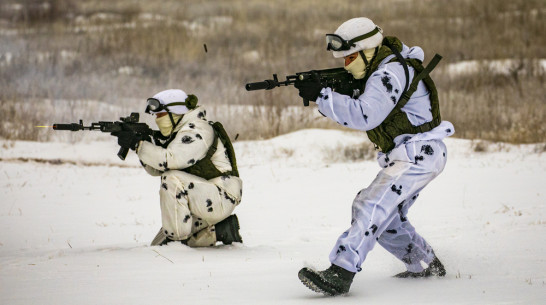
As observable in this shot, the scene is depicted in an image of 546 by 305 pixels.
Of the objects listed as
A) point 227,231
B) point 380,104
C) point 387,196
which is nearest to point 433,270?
point 387,196

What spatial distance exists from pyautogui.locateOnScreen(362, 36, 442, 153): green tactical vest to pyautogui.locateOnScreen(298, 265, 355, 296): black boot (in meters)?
0.80

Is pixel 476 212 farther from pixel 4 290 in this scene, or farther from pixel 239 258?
pixel 4 290

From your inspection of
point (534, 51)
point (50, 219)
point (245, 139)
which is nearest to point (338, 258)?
point (50, 219)

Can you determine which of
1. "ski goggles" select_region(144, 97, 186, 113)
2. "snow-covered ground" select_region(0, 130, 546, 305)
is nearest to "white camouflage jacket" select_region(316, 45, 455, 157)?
"snow-covered ground" select_region(0, 130, 546, 305)

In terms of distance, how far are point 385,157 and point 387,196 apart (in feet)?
1.04

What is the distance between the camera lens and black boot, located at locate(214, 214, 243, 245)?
6.70m

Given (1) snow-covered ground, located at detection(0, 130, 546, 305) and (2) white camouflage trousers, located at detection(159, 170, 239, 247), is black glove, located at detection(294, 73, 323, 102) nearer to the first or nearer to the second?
(1) snow-covered ground, located at detection(0, 130, 546, 305)

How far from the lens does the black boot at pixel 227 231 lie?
6699 millimetres

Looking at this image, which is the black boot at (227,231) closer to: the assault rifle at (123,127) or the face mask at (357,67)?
the assault rifle at (123,127)

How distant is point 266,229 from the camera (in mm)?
8703

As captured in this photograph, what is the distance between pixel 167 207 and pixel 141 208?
4.70 metres

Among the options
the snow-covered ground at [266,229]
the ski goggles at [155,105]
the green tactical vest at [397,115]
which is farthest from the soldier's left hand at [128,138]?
the green tactical vest at [397,115]

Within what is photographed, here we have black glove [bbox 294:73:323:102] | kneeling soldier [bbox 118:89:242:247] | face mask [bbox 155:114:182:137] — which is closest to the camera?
black glove [bbox 294:73:323:102]

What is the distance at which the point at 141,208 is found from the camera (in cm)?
1103
